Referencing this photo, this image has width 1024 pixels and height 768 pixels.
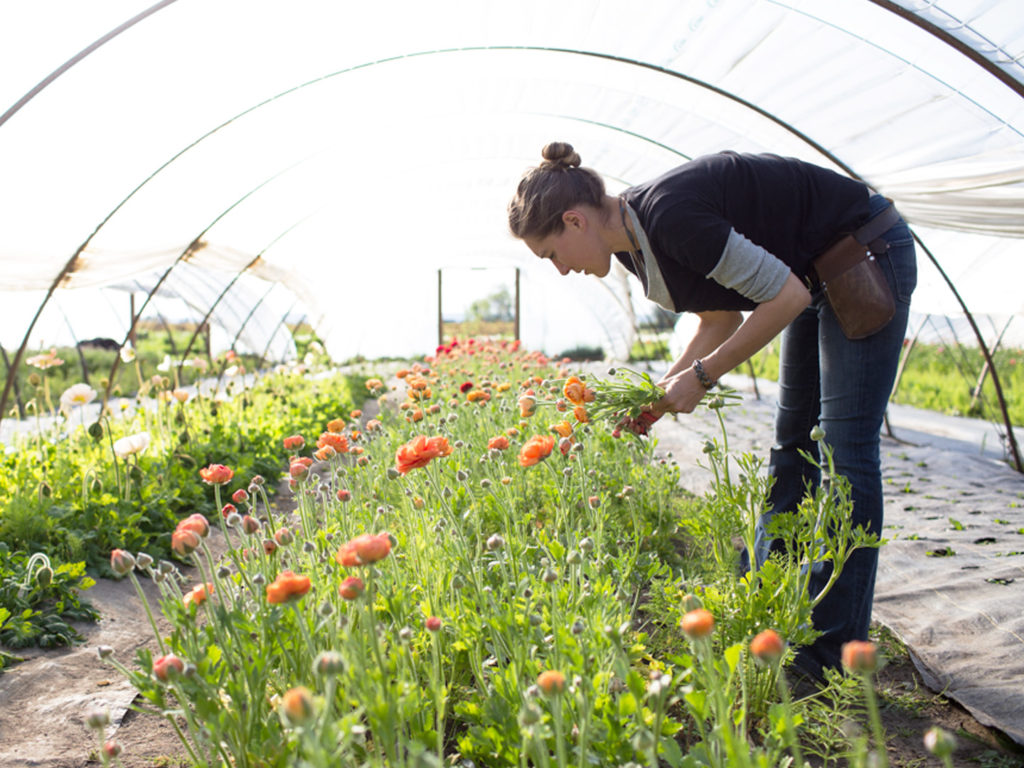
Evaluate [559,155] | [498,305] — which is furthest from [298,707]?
[498,305]

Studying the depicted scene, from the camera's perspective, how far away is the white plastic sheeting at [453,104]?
350 cm

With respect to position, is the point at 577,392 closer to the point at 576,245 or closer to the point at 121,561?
the point at 576,245

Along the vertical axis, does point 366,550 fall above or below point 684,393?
below

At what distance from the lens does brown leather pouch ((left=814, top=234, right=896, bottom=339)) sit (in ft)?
5.92

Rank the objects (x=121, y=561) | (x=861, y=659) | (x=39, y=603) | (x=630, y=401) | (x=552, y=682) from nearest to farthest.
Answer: (x=861, y=659), (x=552, y=682), (x=121, y=561), (x=630, y=401), (x=39, y=603)

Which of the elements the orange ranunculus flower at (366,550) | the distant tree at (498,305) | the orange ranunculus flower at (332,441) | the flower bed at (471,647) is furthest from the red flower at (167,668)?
the distant tree at (498,305)

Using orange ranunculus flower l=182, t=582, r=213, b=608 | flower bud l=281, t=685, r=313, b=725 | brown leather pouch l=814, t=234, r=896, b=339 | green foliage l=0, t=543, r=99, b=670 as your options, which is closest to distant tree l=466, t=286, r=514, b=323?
green foliage l=0, t=543, r=99, b=670

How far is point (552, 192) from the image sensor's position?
1854mm

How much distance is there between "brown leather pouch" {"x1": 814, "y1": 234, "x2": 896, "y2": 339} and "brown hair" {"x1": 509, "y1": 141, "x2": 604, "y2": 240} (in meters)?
0.60

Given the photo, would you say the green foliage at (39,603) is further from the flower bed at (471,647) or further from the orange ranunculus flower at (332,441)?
the orange ranunculus flower at (332,441)

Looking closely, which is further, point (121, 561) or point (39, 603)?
point (39, 603)

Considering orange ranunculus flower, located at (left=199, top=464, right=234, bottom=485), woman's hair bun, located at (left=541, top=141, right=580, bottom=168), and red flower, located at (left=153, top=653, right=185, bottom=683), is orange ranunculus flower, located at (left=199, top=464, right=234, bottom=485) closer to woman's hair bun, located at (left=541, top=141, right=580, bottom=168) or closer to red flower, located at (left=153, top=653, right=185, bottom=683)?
red flower, located at (left=153, top=653, right=185, bottom=683)

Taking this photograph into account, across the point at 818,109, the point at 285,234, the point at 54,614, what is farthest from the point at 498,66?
the point at 54,614

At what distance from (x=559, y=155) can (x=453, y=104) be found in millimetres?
5232
